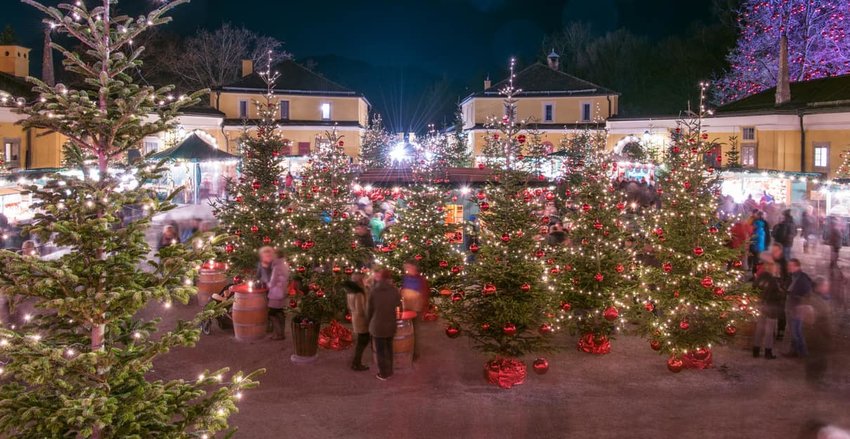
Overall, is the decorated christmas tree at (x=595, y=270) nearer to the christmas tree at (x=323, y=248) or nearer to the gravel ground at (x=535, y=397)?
the gravel ground at (x=535, y=397)

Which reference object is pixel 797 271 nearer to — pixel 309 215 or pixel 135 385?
pixel 309 215

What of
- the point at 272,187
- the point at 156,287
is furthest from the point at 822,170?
the point at 156,287

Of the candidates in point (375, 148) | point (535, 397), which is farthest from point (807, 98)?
point (535, 397)

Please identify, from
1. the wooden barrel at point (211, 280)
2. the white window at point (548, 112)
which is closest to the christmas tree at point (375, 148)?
the white window at point (548, 112)

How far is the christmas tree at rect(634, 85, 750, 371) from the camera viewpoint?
10906 millimetres

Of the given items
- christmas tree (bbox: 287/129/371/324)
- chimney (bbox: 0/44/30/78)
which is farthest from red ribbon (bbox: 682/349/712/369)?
chimney (bbox: 0/44/30/78)

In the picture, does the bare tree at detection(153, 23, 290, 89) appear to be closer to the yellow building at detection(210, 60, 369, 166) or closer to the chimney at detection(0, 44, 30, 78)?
the yellow building at detection(210, 60, 369, 166)

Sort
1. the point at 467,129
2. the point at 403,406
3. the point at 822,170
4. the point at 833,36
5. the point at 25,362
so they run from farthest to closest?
the point at 467,129 < the point at 833,36 < the point at 822,170 < the point at 403,406 < the point at 25,362

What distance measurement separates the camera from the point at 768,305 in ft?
36.5

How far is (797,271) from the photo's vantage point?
1105cm

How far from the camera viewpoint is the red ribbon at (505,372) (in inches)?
396

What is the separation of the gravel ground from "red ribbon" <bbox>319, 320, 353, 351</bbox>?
23 centimetres

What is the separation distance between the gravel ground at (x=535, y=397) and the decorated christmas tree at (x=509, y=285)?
53 cm

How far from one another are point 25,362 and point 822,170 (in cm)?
3303
